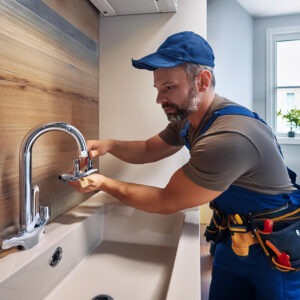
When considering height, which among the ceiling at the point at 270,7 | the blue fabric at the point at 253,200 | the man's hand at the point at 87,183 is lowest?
the blue fabric at the point at 253,200

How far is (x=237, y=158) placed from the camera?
0.72 metres

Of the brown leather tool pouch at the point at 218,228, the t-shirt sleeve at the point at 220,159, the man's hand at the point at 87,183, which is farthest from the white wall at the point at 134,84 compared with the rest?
the t-shirt sleeve at the point at 220,159

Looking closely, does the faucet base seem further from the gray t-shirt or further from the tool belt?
the tool belt

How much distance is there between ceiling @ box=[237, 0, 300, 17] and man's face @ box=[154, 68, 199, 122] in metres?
2.42

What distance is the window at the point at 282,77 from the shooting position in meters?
3.16

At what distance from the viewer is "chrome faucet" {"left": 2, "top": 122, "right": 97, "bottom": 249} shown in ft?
2.20

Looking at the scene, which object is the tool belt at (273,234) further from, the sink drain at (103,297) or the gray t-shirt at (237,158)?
the sink drain at (103,297)

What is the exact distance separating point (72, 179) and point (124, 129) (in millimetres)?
596

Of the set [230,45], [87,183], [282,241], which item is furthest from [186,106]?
[230,45]

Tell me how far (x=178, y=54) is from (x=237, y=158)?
0.37 metres

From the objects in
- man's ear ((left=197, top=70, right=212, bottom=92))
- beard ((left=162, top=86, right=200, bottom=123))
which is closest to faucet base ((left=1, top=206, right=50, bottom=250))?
beard ((left=162, top=86, right=200, bottom=123))

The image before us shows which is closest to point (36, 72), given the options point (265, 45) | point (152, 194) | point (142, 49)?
point (152, 194)

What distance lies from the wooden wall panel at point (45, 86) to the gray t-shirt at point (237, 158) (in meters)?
0.46

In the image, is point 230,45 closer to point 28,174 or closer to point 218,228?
point 218,228
